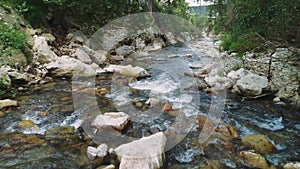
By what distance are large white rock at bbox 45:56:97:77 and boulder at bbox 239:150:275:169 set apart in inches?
179

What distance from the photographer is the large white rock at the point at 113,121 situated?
3.03 metres

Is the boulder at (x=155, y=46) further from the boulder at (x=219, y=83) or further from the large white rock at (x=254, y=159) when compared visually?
the large white rock at (x=254, y=159)

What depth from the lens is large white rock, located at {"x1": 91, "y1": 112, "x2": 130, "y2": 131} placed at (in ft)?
9.95

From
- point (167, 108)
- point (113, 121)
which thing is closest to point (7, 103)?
point (113, 121)

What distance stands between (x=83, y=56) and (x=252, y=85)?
5.10 metres

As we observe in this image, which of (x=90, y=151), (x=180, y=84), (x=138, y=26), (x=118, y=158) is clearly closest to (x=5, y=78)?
(x=90, y=151)

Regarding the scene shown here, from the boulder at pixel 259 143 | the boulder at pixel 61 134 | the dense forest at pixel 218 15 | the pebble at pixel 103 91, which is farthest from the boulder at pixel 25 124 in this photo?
the boulder at pixel 259 143

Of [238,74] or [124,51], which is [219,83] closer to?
[238,74]

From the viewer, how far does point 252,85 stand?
→ 14.7 ft

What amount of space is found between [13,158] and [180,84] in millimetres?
3906

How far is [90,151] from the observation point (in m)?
2.49

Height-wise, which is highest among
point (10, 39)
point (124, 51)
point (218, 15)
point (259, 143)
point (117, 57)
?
point (218, 15)

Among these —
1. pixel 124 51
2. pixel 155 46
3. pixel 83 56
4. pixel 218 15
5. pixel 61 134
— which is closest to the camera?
pixel 61 134

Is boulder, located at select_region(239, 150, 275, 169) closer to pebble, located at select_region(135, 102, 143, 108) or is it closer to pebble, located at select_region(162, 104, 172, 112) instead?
pebble, located at select_region(162, 104, 172, 112)
